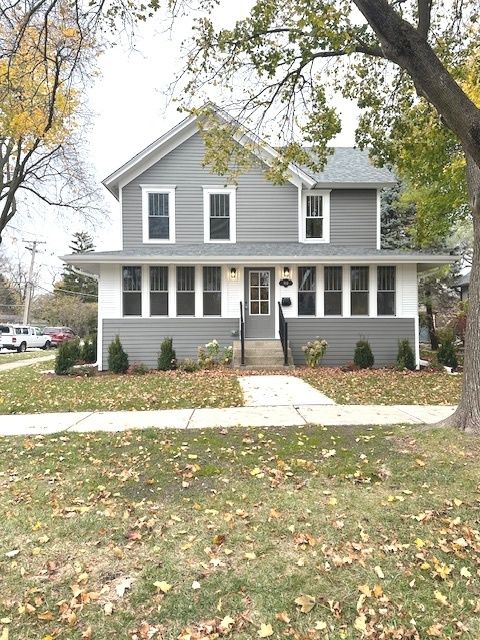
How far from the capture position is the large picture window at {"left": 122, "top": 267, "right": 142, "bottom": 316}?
1354cm

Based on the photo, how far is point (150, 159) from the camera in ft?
46.4

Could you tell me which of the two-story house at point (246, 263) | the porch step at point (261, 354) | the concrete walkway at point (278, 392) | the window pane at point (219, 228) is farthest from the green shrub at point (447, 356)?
the window pane at point (219, 228)

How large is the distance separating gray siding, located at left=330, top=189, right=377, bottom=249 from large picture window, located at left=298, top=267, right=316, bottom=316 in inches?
69.3

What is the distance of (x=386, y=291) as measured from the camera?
1384cm

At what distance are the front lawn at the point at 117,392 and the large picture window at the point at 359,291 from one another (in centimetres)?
504

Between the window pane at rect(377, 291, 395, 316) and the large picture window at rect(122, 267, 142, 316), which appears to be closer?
the large picture window at rect(122, 267, 142, 316)

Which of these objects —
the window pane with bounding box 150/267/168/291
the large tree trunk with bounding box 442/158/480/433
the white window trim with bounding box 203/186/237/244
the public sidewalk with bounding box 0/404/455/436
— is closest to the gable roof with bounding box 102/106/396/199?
the white window trim with bounding box 203/186/237/244

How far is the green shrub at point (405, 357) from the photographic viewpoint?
12.7m

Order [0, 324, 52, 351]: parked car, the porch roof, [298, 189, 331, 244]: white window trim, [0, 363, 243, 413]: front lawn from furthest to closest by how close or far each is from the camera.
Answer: [0, 324, 52, 351]: parked car → [298, 189, 331, 244]: white window trim → the porch roof → [0, 363, 243, 413]: front lawn

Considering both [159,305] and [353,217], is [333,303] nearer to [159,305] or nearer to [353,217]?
[353,217]

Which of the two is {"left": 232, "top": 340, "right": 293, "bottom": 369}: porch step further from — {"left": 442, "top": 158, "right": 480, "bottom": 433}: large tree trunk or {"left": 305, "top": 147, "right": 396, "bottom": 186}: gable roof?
{"left": 442, "top": 158, "right": 480, "bottom": 433}: large tree trunk

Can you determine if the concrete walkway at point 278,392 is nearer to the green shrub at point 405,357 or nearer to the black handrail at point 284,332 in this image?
the black handrail at point 284,332

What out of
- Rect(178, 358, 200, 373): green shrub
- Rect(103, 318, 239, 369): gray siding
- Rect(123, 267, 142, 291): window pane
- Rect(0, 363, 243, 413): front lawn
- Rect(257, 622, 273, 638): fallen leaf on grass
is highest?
Rect(123, 267, 142, 291): window pane

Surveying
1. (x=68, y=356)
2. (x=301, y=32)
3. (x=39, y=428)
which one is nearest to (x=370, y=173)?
(x=301, y=32)
